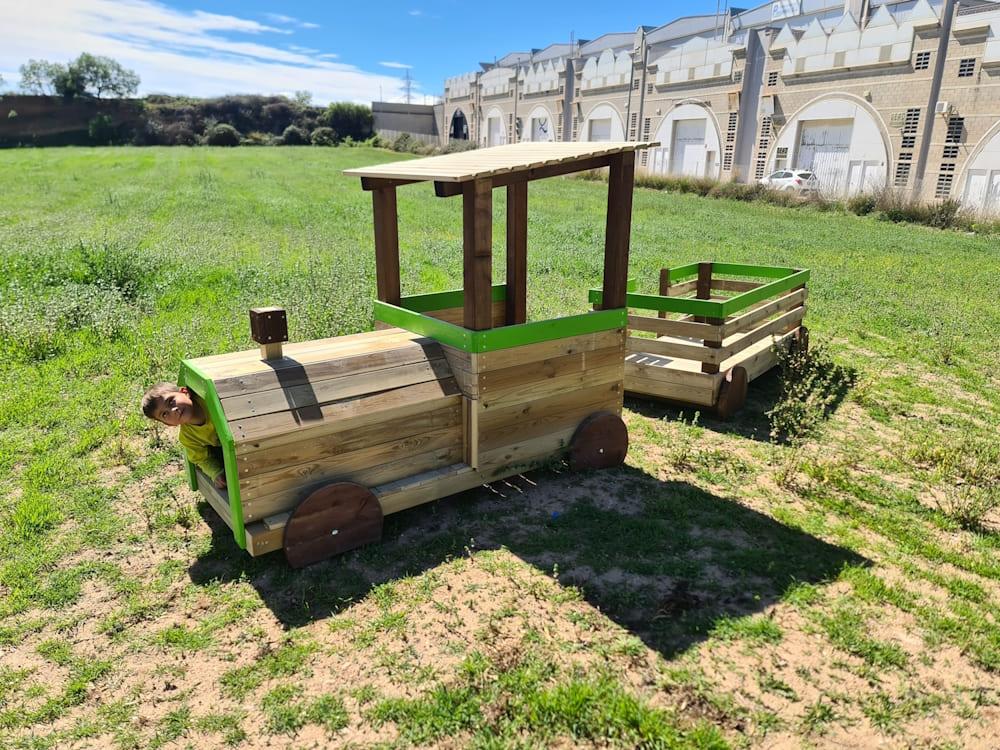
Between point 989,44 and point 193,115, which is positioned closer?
point 989,44

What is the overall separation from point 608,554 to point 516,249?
2794 mm

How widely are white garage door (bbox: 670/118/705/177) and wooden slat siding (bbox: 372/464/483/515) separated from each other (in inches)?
1671

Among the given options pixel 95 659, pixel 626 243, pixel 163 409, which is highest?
pixel 626 243

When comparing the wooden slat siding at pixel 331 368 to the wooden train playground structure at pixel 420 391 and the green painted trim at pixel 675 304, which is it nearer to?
the wooden train playground structure at pixel 420 391

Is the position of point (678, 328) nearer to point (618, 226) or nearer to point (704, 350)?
point (704, 350)

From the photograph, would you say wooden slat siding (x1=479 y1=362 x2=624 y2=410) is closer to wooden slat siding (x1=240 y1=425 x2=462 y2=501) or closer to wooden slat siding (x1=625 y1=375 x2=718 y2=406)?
wooden slat siding (x1=240 y1=425 x2=462 y2=501)

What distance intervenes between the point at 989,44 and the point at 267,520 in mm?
34253

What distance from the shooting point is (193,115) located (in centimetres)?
8569

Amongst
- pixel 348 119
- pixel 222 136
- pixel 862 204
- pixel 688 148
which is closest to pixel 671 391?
pixel 862 204

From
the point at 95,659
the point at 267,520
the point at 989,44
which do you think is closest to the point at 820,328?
the point at 267,520

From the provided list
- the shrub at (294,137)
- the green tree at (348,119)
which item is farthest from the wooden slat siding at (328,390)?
the green tree at (348,119)

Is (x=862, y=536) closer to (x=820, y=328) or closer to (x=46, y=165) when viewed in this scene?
(x=820, y=328)

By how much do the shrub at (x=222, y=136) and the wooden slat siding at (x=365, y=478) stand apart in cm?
8349

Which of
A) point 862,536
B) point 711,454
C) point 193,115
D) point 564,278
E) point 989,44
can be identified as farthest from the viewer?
point 193,115
